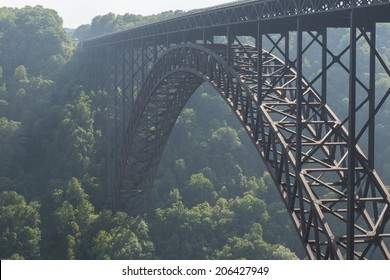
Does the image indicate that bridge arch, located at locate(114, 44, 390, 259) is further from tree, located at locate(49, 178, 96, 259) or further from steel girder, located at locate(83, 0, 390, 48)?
tree, located at locate(49, 178, 96, 259)

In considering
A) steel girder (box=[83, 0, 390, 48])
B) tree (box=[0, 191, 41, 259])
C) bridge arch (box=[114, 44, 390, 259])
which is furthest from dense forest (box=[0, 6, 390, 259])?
steel girder (box=[83, 0, 390, 48])

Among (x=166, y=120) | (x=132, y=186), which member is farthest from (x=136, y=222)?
(x=166, y=120)

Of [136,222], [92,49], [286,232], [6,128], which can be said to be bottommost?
[286,232]

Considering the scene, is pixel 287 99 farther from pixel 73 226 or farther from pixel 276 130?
pixel 73 226

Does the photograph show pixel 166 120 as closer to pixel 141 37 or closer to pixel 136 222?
pixel 141 37

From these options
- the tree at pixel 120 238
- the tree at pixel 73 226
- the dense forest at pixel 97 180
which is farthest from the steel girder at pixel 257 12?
the dense forest at pixel 97 180
